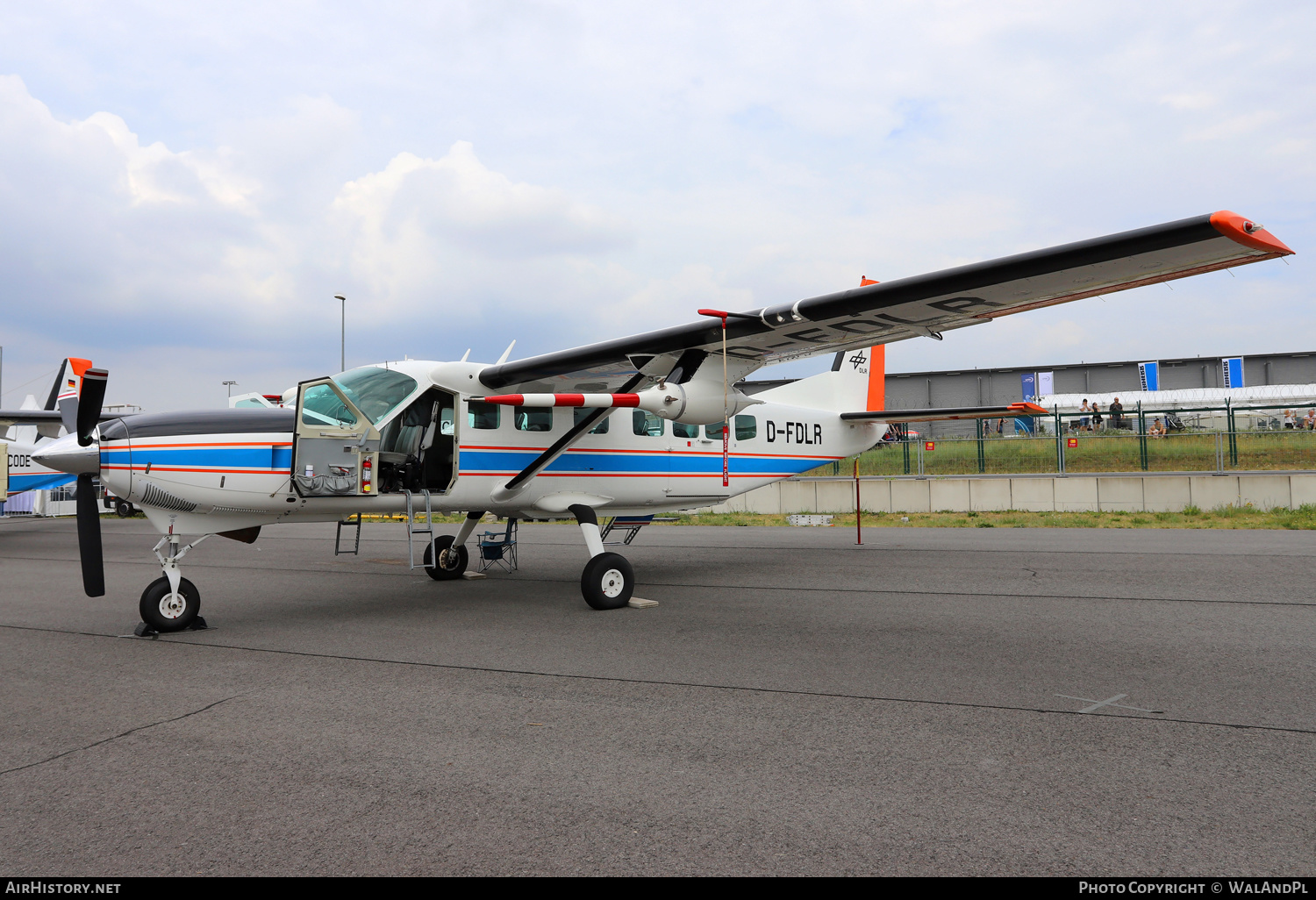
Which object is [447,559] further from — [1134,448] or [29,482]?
[29,482]

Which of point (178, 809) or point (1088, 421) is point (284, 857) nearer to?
point (178, 809)

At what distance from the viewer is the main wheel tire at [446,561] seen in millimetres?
11477

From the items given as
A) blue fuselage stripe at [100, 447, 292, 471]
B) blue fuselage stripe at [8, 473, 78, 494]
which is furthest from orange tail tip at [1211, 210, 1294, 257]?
blue fuselage stripe at [8, 473, 78, 494]

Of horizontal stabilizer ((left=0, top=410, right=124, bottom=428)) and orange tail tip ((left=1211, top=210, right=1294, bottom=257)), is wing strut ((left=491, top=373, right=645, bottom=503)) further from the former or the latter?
horizontal stabilizer ((left=0, top=410, right=124, bottom=428))

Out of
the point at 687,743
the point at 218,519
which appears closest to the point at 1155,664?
the point at 687,743

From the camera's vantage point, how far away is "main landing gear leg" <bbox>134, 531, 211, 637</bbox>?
7.41 meters

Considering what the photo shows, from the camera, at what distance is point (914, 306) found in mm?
7547

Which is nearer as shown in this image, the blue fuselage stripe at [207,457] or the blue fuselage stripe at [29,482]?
the blue fuselage stripe at [207,457]

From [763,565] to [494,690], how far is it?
309 inches

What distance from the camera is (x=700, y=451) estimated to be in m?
11.6

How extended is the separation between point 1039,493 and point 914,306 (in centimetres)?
1734

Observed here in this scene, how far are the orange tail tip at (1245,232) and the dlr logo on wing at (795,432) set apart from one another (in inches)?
304

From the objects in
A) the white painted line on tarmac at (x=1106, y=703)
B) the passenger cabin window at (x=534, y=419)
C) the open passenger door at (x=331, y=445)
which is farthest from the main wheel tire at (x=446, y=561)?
the white painted line on tarmac at (x=1106, y=703)

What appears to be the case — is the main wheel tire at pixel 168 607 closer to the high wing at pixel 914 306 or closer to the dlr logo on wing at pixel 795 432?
the high wing at pixel 914 306
